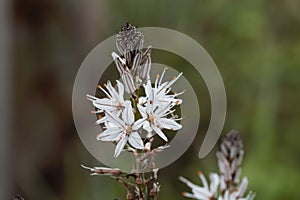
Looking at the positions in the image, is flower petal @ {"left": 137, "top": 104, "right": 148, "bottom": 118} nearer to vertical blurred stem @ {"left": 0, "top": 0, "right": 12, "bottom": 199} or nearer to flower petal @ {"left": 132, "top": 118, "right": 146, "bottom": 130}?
flower petal @ {"left": 132, "top": 118, "right": 146, "bottom": 130}

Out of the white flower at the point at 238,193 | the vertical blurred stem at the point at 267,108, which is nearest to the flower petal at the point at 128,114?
the white flower at the point at 238,193

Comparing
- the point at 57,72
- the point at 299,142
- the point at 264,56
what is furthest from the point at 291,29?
the point at 57,72

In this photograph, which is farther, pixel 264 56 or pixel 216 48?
pixel 216 48

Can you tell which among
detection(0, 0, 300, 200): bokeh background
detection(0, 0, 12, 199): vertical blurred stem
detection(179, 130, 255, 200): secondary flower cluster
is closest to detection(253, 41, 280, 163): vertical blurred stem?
detection(0, 0, 300, 200): bokeh background

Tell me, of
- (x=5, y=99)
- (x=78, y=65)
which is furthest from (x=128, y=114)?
(x=78, y=65)

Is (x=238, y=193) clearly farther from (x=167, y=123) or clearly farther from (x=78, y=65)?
(x=78, y=65)

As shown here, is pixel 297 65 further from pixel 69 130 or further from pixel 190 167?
pixel 69 130

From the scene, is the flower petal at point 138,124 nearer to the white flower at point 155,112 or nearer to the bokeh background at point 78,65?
the white flower at point 155,112
